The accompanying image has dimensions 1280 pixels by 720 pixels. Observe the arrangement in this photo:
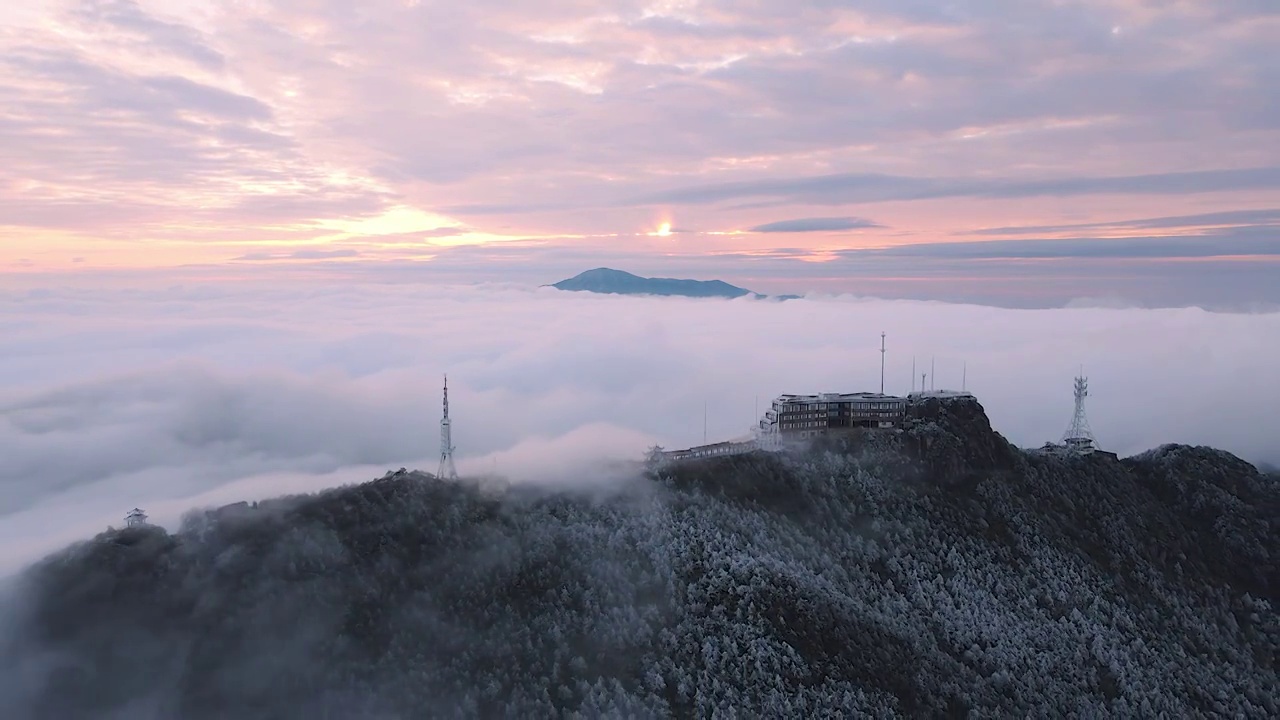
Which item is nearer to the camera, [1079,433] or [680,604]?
[680,604]

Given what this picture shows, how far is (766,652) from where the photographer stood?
3228 inches

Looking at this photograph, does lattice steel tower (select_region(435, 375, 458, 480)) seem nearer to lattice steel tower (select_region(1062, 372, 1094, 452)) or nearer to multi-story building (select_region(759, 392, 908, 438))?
multi-story building (select_region(759, 392, 908, 438))

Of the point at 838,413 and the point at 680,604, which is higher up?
the point at 838,413

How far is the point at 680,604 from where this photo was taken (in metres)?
87.1

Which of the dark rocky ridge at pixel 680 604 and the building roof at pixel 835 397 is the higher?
Result: the building roof at pixel 835 397

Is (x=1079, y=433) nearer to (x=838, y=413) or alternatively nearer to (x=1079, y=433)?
(x=1079, y=433)

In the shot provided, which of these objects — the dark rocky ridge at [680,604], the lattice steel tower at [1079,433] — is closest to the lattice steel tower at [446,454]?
the dark rocky ridge at [680,604]

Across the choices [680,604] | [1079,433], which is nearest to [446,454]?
[680,604]

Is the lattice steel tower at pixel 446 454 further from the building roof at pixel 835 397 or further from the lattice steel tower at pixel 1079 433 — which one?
the lattice steel tower at pixel 1079 433

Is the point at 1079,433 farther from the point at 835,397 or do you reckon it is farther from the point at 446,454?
the point at 446,454

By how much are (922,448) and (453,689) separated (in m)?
80.7

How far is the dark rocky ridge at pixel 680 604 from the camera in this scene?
2965 inches

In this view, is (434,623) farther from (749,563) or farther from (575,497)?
(749,563)

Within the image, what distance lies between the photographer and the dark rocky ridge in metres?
75.3
